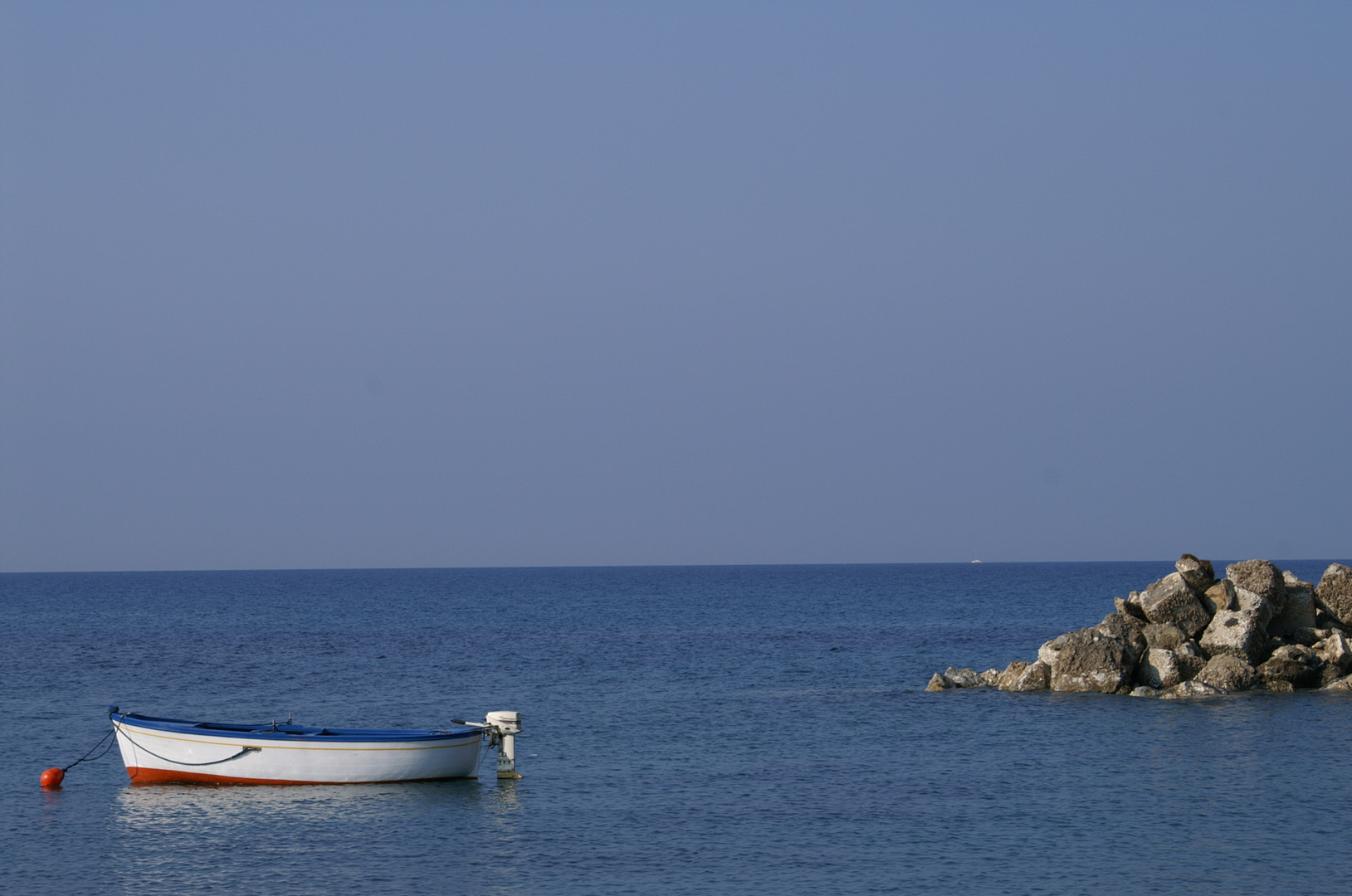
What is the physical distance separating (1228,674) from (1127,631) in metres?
3.87

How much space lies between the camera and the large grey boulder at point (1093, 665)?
46562 mm

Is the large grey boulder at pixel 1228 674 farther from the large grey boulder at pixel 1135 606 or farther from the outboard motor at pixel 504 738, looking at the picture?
the outboard motor at pixel 504 738

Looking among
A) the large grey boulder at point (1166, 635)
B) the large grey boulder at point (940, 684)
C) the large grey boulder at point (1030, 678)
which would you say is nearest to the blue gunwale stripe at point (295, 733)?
the large grey boulder at point (940, 684)

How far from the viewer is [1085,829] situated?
2759 cm

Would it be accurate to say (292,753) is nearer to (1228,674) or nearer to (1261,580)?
(1228,674)

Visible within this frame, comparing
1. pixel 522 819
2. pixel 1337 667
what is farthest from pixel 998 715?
pixel 522 819

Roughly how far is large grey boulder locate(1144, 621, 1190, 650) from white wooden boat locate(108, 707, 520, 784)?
26.4 meters

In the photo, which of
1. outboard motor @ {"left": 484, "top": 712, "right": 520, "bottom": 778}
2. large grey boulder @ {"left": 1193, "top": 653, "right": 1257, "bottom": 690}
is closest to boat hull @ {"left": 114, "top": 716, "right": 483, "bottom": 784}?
outboard motor @ {"left": 484, "top": 712, "right": 520, "bottom": 778}

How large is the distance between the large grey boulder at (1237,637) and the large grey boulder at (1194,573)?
138 centimetres

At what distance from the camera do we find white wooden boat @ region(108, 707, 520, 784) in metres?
32.0

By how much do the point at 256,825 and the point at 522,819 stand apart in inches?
233

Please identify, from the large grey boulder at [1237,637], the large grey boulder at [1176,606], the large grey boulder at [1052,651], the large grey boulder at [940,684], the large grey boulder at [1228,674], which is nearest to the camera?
the large grey boulder at [1228,674]

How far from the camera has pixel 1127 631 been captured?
4822cm

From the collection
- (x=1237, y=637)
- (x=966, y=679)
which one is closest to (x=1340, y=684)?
(x=1237, y=637)
